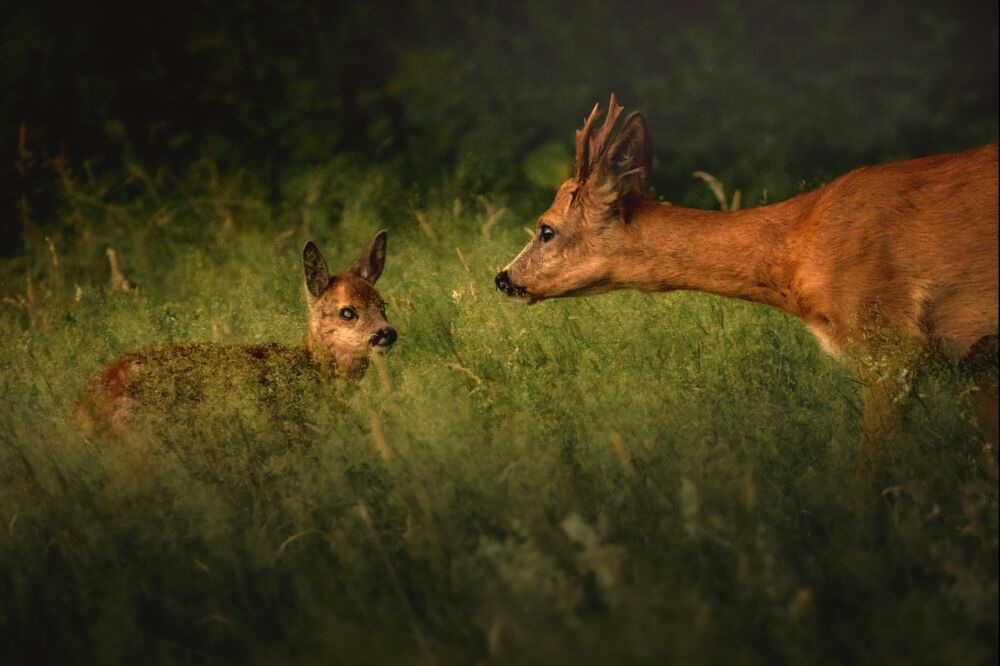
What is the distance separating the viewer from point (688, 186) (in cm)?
962

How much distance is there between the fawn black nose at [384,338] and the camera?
5852mm

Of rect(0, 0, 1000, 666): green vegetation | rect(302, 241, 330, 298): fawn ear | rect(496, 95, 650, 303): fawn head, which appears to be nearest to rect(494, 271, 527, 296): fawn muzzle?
rect(496, 95, 650, 303): fawn head

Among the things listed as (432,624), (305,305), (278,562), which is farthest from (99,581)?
(305,305)

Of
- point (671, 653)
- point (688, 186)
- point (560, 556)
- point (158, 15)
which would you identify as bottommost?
point (671, 653)

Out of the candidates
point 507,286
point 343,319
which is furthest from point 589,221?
point 343,319

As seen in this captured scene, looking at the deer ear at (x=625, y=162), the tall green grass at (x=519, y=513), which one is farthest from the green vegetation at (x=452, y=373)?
the deer ear at (x=625, y=162)

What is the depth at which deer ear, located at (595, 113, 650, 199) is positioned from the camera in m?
5.50

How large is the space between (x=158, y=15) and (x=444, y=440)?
6.79 m

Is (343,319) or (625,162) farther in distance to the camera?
(343,319)

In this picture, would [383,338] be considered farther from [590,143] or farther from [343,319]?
[590,143]

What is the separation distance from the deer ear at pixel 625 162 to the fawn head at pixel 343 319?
117 centimetres

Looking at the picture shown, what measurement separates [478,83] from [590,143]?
506 centimetres

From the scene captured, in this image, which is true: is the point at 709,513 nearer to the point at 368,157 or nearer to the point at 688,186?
the point at 688,186

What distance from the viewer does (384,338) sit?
5.85 meters
